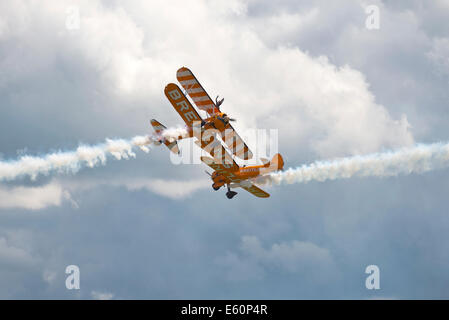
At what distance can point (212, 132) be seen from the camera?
46.6 meters

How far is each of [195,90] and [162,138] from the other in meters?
5.42

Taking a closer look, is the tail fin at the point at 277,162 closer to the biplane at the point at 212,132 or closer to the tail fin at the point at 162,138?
the biplane at the point at 212,132

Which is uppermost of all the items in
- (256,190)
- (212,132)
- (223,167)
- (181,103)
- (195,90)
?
(195,90)

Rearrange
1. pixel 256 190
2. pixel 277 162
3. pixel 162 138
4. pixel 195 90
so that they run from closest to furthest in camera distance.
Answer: pixel 277 162 < pixel 195 90 < pixel 162 138 < pixel 256 190

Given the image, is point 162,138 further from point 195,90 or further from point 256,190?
point 256,190

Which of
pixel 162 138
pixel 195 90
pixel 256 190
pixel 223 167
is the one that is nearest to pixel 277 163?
pixel 223 167

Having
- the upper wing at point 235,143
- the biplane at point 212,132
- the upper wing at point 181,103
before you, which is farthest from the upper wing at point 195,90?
the upper wing at point 235,143

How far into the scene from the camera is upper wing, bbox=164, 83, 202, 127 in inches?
1831

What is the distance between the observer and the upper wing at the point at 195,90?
47.7m

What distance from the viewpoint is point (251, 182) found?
4928cm

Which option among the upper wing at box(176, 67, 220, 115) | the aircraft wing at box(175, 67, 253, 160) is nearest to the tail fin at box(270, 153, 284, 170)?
the aircraft wing at box(175, 67, 253, 160)

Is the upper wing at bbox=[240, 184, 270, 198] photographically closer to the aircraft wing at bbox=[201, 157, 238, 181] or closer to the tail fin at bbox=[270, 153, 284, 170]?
the aircraft wing at bbox=[201, 157, 238, 181]
